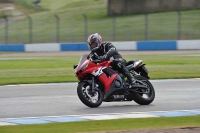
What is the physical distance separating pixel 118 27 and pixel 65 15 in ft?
32.6

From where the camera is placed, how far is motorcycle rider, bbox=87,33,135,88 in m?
10.1

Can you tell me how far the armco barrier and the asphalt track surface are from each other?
1953cm

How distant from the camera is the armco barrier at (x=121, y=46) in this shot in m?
34.7

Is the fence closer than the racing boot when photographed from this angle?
No

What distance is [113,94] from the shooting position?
1041 centimetres

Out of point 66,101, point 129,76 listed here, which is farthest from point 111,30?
point 129,76

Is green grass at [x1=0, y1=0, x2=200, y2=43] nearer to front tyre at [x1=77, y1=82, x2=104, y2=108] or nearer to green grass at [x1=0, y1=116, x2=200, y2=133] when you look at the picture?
front tyre at [x1=77, y1=82, x2=104, y2=108]

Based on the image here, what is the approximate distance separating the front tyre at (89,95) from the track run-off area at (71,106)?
4.7 inches

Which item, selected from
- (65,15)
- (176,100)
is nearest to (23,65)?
(176,100)

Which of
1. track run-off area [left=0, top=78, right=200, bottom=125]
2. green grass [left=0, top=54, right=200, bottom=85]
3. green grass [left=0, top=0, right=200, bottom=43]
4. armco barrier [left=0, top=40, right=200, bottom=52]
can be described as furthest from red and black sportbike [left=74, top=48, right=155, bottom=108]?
green grass [left=0, top=0, right=200, bottom=43]

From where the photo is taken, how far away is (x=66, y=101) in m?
11.6

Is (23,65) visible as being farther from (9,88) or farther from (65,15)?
(65,15)

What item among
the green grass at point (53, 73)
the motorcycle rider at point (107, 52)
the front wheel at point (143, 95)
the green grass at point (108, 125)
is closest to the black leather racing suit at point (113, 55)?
the motorcycle rider at point (107, 52)

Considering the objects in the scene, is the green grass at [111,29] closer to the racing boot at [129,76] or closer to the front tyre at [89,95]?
the racing boot at [129,76]
